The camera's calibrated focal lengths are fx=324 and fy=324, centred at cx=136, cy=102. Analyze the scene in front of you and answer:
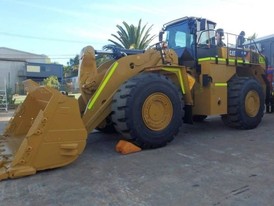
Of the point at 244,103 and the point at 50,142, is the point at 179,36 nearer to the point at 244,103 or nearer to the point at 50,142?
the point at 244,103

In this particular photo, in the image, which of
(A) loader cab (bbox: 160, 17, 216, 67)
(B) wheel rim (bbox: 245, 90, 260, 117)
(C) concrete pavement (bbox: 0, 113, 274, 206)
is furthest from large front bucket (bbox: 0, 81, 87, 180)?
(B) wheel rim (bbox: 245, 90, 260, 117)

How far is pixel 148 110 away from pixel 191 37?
8.58ft

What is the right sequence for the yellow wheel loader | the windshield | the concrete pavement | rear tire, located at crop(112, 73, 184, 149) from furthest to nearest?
1. the windshield
2. rear tire, located at crop(112, 73, 184, 149)
3. the yellow wheel loader
4. the concrete pavement

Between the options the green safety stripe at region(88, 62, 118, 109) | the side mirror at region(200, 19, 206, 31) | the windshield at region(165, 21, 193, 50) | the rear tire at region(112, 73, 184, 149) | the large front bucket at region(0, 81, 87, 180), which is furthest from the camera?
the windshield at region(165, 21, 193, 50)

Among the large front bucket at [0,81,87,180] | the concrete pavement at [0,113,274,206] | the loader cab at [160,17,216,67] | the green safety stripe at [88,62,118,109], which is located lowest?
the concrete pavement at [0,113,274,206]

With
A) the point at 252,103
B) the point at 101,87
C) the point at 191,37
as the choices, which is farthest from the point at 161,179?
the point at 252,103

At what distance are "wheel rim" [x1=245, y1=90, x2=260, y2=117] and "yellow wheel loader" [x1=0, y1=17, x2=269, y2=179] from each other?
0.08ft

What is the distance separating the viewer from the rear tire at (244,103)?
289 inches

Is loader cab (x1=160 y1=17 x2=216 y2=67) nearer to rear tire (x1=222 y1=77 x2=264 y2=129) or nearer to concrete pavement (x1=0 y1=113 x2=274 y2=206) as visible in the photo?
rear tire (x1=222 y1=77 x2=264 y2=129)

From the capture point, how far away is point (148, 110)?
568cm

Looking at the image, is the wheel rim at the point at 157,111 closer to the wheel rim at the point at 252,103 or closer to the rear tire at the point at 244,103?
the rear tire at the point at 244,103

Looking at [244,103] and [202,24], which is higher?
[202,24]

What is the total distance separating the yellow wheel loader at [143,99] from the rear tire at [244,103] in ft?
0.07

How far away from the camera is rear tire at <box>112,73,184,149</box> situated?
Answer: 536 centimetres
